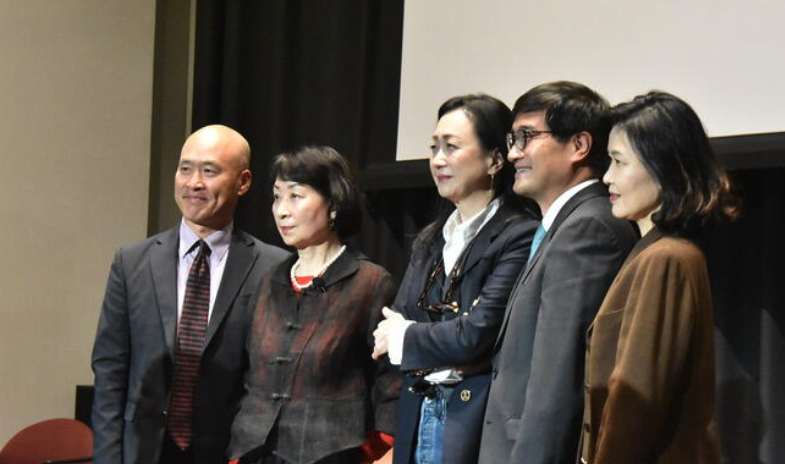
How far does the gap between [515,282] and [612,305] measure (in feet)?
1.63

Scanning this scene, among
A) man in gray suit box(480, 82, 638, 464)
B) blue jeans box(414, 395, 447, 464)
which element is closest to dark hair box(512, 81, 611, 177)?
man in gray suit box(480, 82, 638, 464)

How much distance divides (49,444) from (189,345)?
1560mm

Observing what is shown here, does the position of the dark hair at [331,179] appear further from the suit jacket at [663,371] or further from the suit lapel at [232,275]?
the suit jacket at [663,371]

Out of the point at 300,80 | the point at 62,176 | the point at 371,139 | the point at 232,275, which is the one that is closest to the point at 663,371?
the point at 232,275

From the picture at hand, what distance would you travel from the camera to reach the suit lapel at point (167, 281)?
3.45 metres

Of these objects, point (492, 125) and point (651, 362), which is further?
point (492, 125)

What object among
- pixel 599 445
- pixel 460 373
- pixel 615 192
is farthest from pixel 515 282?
pixel 599 445

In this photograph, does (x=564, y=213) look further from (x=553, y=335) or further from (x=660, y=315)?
(x=660, y=315)

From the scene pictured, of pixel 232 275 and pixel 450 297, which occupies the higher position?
pixel 450 297

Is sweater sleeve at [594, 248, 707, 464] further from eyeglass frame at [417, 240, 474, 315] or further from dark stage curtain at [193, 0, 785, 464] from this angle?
dark stage curtain at [193, 0, 785, 464]

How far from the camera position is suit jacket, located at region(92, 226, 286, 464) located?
11.0ft

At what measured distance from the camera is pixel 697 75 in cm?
345

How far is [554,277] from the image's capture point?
2430 mm

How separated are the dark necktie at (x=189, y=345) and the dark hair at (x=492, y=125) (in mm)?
1082
